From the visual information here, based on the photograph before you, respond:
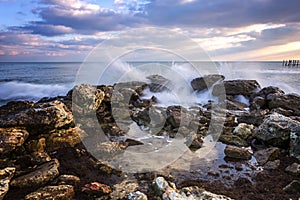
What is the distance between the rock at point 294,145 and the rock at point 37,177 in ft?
18.4

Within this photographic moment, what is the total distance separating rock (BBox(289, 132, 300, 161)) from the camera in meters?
6.28

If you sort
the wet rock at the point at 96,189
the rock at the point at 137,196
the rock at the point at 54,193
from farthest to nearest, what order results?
the wet rock at the point at 96,189
the rock at the point at 137,196
the rock at the point at 54,193

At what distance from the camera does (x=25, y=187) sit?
15.0ft

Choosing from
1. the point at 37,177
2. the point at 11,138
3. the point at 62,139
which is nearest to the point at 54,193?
the point at 37,177

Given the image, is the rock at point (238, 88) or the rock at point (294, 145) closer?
the rock at point (294, 145)

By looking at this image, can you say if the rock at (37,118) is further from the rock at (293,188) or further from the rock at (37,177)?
the rock at (293,188)

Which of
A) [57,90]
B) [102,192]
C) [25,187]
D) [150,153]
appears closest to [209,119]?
[150,153]

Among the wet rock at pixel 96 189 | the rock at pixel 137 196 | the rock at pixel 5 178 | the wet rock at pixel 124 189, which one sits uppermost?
the rock at pixel 5 178

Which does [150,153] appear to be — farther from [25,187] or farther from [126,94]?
[126,94]

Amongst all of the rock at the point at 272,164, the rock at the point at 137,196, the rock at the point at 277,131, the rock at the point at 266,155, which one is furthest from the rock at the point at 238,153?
the rock at the point at 137,196

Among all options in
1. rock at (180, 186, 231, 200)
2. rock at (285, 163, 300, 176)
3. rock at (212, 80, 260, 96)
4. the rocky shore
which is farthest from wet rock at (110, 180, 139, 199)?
rock at (212, 80, 260, 96)

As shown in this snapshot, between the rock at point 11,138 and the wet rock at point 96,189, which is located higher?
the rock at point 11,138

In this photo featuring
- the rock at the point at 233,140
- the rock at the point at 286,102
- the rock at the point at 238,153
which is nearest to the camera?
the rock at the point at 238,153

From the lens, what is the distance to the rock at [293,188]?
4.70 m
